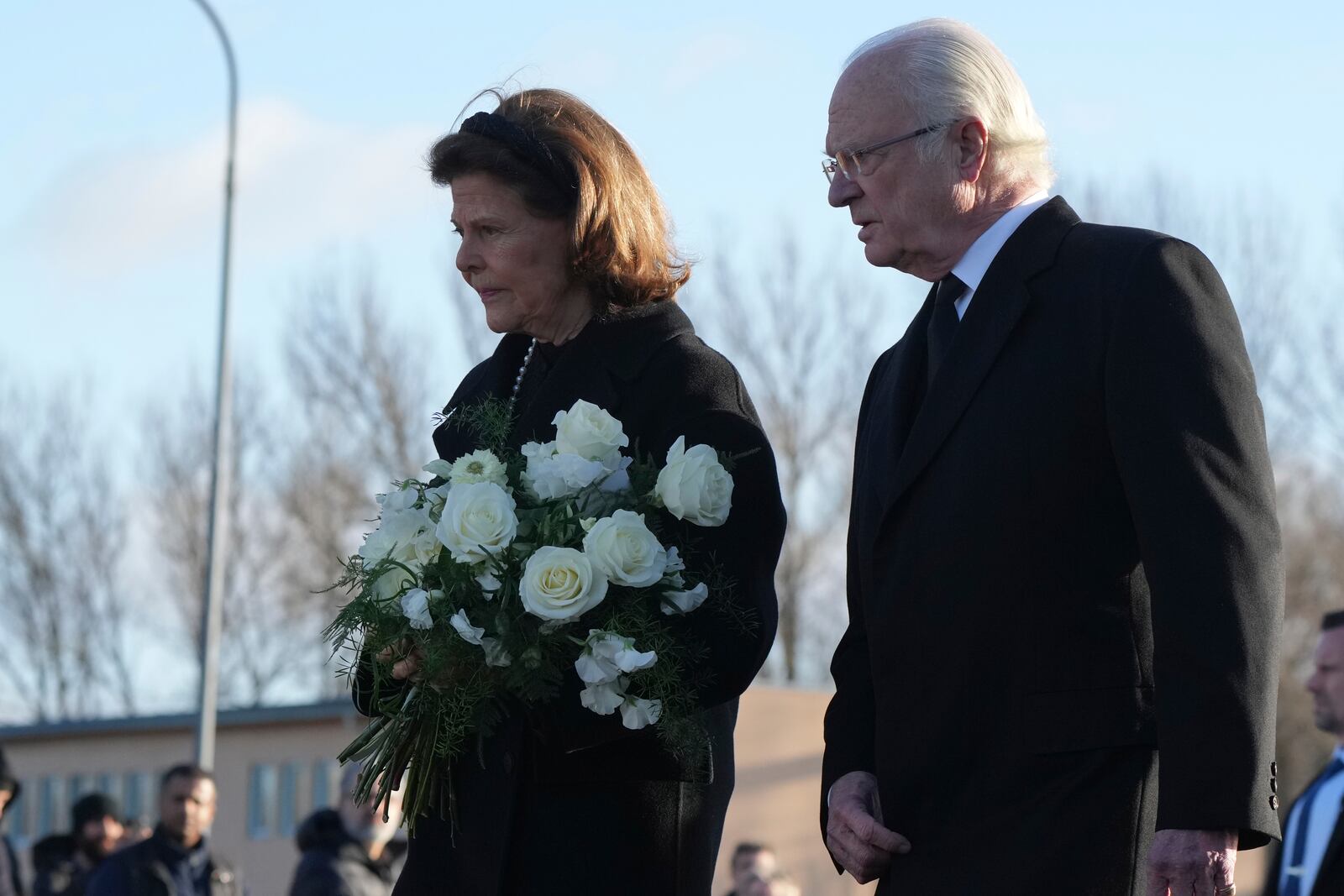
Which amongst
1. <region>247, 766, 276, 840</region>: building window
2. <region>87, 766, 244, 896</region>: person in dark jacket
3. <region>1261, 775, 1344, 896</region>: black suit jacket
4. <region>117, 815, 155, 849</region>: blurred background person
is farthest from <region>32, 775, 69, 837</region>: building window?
<region>1261, 775, 1344, 896</region>: black suit jacket

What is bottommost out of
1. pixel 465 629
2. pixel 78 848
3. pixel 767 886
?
pixel 78 848

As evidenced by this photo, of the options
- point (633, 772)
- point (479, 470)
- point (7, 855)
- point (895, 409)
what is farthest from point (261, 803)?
point (895, 409)

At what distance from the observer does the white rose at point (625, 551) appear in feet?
11.1

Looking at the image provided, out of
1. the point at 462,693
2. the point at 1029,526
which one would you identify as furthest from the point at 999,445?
the point at 462,693

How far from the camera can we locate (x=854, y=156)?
3502 mm

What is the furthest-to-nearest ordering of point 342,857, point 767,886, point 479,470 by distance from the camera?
point 767,886, point 342,857, point 479,470

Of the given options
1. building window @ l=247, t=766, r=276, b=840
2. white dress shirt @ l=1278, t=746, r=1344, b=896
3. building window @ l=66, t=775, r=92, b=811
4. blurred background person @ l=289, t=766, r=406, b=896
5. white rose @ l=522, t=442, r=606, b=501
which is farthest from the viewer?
building window @ l=66, t=775, r=92, b=811

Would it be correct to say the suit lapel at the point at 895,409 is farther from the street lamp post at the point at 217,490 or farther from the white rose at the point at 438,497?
the street lamp post at the point at 217,490

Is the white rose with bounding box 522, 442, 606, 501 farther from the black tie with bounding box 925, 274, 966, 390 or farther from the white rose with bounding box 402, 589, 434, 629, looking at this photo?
the black tie with bounding box 925, 274, 966, 390

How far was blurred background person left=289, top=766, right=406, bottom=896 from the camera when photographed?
30.3 ft

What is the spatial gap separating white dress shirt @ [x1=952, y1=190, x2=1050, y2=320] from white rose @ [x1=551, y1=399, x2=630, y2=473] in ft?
2.20

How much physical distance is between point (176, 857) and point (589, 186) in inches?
267

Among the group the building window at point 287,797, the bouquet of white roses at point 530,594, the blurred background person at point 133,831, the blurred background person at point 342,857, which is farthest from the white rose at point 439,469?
the building window at point 287,797

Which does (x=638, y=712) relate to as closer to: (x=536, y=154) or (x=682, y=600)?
(x=682, y=600)
